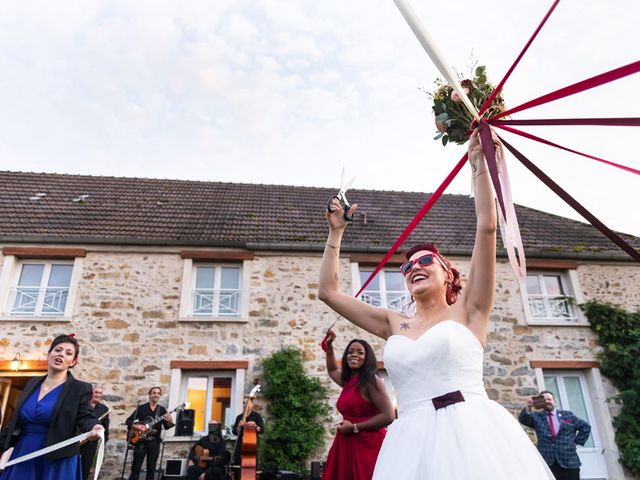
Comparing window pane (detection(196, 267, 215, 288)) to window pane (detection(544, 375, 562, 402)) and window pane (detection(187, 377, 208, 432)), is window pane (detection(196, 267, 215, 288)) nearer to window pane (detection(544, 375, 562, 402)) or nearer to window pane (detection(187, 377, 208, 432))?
window pane (detection(187, 377, 208, 432))

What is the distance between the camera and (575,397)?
33.6ft

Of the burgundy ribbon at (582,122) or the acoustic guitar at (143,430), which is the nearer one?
the burgundy ribbon at (582,122)

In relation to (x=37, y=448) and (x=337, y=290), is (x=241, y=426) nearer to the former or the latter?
(x=37, y=448)

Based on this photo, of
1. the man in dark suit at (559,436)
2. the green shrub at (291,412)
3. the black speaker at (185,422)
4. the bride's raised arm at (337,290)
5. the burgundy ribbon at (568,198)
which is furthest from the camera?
the green shrub at (291,412)

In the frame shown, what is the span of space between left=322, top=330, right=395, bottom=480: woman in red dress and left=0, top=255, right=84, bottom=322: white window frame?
7638 mm

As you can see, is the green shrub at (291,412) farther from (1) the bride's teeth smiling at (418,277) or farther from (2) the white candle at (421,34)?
(2) the white candle at (421,34)

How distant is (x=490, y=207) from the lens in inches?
76.6

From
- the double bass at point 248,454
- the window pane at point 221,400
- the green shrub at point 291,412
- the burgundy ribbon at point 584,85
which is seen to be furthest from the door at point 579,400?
the burgundy ribbon at point 584,85

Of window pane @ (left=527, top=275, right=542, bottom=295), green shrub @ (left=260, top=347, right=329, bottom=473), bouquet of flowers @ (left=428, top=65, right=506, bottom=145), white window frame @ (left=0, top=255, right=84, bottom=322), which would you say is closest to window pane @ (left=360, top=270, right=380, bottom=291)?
green shrub @ (left=260, top=347, right=329, bottom=473)

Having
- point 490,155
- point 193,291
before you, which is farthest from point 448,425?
point 193,291

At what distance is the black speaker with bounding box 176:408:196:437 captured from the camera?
28.0 feet

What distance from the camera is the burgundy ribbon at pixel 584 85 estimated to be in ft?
5.52

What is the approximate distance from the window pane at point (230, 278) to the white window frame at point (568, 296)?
642cm

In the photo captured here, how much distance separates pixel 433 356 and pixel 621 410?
1038 centimetres
